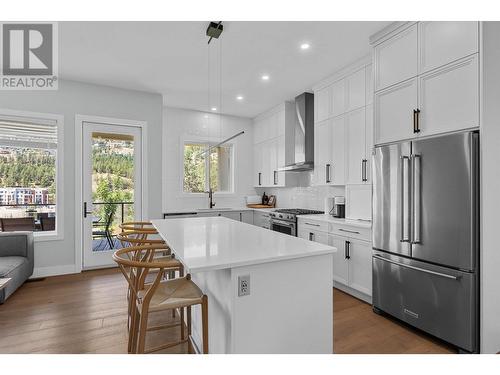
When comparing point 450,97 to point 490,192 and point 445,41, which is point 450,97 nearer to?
point 445,41

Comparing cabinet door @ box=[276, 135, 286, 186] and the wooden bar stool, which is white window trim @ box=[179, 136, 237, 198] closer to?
cabinet door @ box=[276, 135, 286, 186]

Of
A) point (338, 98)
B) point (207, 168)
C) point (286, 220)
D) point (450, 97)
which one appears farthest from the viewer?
point (207, 168)

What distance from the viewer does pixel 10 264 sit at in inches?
131

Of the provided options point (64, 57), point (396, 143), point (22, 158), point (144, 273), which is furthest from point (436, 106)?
point (22, 158)

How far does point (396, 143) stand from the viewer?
2725mm

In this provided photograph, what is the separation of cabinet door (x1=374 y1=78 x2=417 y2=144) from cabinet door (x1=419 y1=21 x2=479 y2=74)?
0.21 meters

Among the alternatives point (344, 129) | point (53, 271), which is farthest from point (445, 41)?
point (53, 271)

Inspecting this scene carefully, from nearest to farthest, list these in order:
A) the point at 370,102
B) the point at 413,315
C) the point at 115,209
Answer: the point at 413,315
the point at 370,102
the point at 115,209

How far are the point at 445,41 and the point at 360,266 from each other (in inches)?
89.5

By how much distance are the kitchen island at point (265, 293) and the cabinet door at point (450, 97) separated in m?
1.50

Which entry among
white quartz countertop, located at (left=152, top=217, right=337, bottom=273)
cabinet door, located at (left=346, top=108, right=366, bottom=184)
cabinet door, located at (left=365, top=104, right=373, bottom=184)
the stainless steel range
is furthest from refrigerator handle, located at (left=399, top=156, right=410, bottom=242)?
the stainless steel range

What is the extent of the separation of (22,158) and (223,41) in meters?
3.33

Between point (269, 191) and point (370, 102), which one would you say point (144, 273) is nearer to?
point (370, 102)

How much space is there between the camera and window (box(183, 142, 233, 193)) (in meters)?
5.75
